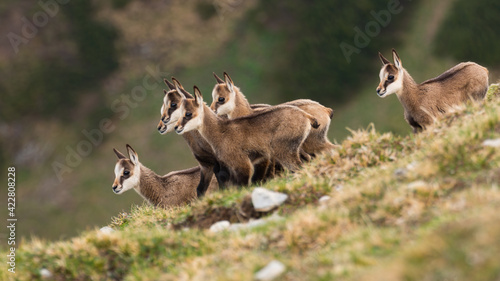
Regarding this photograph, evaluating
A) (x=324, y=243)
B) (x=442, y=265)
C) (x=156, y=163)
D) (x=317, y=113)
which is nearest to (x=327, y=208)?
(x=324, y=243)

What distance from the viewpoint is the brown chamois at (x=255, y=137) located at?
1496 centimetres

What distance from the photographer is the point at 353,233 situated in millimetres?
8172

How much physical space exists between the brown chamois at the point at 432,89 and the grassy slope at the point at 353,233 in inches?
184

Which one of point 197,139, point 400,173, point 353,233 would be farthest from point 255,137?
point 353,233

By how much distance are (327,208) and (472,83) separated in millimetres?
8973

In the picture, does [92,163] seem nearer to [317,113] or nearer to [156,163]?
[156,163]

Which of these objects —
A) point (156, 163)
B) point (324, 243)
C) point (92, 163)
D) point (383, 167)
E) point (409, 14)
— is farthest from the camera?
point (409, 14)

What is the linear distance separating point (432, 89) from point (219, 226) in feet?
27.9

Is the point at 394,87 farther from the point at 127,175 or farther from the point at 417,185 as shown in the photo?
the point at 417,185

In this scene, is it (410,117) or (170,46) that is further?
(170,46)

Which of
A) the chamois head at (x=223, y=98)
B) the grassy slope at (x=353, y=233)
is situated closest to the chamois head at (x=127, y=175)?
the chamois head at (x=223, y=98)

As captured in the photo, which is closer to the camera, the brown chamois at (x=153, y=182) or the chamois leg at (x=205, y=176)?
the chamois leg at (x=205, y=176)

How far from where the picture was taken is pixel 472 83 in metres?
17.0

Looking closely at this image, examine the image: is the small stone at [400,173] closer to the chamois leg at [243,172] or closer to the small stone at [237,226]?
the small stone at [237,226]
